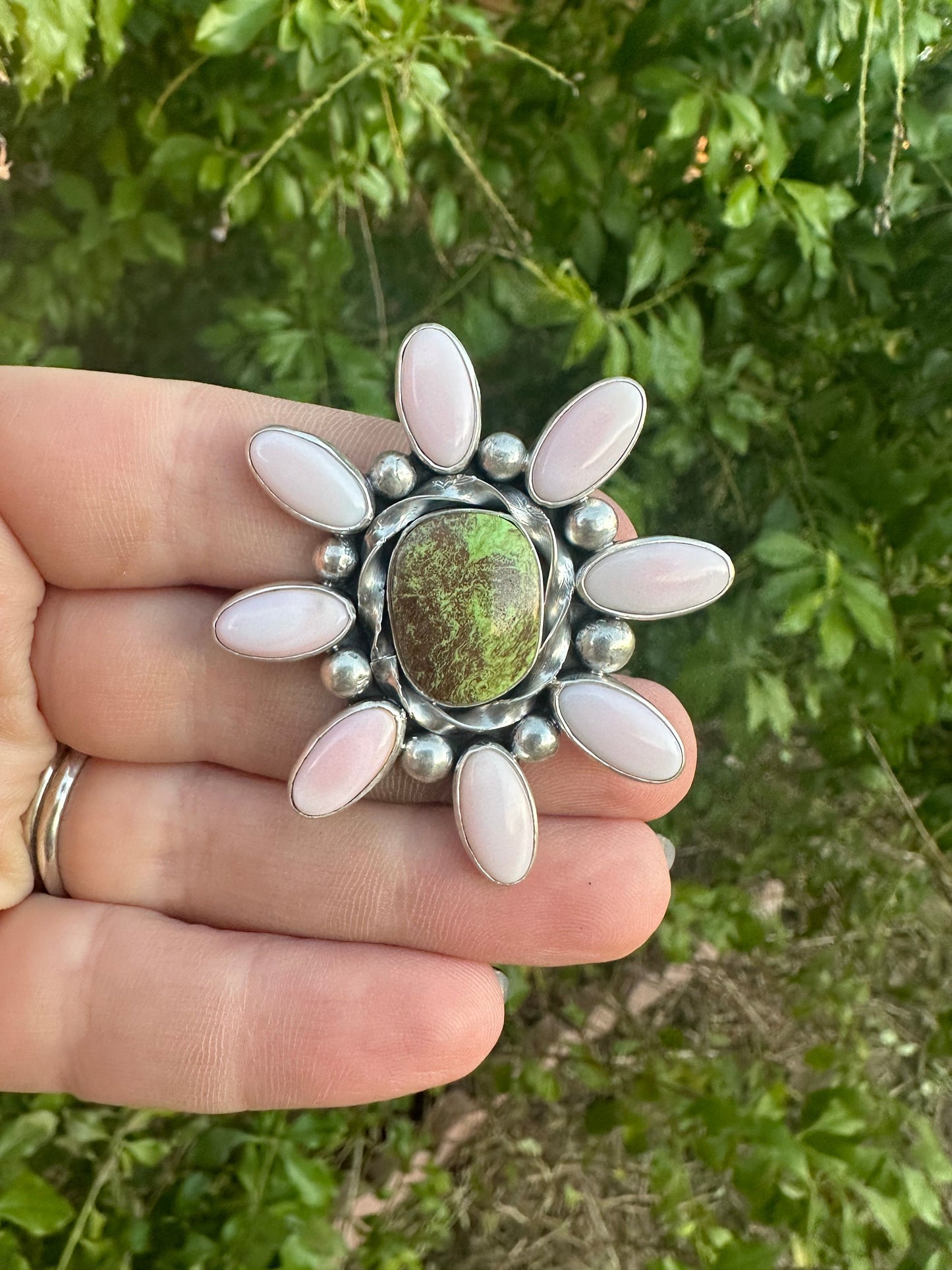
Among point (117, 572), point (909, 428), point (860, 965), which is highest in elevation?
point (909, 428)

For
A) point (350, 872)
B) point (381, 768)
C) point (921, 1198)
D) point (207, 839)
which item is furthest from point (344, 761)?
point (921, 1198)

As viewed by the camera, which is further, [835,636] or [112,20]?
[835,636]

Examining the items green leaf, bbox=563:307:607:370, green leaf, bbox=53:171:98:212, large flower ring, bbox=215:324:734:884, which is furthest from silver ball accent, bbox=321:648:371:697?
green leaf, bbox=53:171:98:212

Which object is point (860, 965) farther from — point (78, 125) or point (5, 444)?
point (78, 125)

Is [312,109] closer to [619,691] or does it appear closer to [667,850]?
[619,691]

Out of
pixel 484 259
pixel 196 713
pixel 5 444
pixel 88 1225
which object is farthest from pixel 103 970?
pixel 484 259

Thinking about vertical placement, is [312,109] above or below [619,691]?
above

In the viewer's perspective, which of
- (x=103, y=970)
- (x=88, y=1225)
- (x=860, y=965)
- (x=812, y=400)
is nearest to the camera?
(x=103, y=970)
